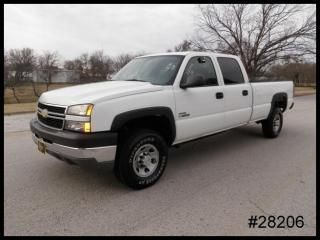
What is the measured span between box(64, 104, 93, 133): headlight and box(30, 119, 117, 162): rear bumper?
7cm

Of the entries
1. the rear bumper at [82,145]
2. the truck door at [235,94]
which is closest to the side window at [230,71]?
the truck door at [235,94]

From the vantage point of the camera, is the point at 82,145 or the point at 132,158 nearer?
the point at 82,145

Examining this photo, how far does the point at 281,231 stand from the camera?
291 centimetres

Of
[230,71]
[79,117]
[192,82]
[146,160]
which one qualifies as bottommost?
[146,160]

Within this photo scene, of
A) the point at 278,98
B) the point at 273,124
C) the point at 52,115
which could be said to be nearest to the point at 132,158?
the point at 52,115

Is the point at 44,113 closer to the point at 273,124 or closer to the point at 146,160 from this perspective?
the point at 146,160

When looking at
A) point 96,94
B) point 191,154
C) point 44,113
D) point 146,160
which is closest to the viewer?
point 96,94

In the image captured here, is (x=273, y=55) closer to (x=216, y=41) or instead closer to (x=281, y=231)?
(x=216, y=41)

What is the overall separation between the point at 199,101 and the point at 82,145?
204 cm

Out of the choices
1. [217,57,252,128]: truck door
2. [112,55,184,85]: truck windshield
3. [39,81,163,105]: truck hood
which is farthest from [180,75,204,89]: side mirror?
[217,57,252,128]: truck door

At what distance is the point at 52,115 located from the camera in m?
3.65

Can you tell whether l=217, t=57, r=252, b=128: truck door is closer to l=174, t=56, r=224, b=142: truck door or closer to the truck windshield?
l=174, t=56, r=224, b=142: truck door

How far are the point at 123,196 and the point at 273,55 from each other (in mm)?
28300

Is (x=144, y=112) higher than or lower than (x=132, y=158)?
higher
